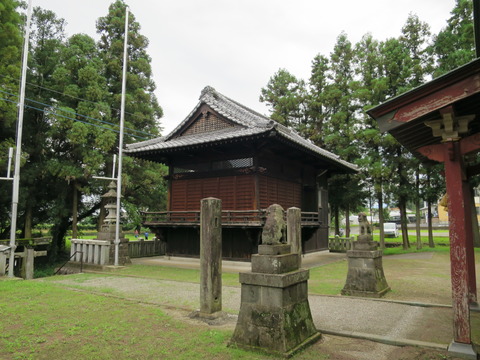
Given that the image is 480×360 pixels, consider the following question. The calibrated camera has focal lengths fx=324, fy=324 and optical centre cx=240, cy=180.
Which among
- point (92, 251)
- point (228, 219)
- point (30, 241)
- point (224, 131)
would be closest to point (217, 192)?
point (228, 219)

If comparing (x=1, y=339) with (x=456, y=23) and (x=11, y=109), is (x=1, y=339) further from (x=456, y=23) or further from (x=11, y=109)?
(x=456, y=23)

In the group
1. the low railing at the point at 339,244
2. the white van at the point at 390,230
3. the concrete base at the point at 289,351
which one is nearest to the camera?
the concrete base at the point at 289,351

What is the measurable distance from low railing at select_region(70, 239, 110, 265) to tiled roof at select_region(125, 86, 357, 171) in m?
4.78

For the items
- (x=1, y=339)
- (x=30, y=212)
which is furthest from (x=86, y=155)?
(x=1, y=339)

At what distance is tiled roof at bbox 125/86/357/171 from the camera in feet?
44.1

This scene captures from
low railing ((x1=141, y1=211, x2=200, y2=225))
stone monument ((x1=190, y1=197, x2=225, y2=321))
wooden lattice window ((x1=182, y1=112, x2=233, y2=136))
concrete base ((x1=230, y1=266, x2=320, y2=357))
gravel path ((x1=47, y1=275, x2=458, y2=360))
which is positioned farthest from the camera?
wooden lattice window ((x1=182, y1=112, x2=233, y2=136))

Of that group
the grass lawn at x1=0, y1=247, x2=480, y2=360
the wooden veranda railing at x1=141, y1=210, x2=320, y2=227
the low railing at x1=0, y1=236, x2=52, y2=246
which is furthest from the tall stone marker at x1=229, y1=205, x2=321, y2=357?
the low railing at x1=0, y1=236, x2=52, y2=246

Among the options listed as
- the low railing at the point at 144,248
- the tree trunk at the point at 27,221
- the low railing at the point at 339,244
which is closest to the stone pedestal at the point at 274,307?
the low railing at the point at 144,248

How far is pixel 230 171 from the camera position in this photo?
610 inches

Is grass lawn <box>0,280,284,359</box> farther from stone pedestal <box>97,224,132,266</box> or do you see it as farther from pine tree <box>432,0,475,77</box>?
pine tree <box>432,0,475,77</box>

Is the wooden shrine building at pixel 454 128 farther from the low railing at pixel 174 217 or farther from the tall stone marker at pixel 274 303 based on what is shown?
the low railing at pixel 174 217

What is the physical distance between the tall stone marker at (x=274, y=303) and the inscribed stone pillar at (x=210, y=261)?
161 cm

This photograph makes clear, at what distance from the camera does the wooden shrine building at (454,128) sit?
15.5ft

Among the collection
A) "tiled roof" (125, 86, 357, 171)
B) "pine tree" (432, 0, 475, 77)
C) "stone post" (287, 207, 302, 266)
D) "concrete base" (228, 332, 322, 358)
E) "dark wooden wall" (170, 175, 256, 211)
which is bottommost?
"concrete base" (228, 332, 322, 358)
